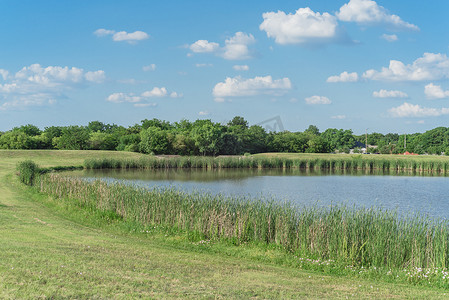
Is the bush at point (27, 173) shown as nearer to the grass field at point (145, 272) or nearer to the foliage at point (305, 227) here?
the foliage at point (305, 227)

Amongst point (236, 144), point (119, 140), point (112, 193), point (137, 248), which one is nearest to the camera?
point (137, 248)

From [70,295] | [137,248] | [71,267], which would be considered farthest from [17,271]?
[137,248]

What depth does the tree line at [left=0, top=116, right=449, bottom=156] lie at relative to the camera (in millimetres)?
74312

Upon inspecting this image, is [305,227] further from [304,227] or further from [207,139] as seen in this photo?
[207,139]

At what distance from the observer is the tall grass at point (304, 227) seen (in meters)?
10.1

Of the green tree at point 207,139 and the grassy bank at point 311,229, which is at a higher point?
the green tree at point 207,139

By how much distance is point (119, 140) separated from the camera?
266 ft

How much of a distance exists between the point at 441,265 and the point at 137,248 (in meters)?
7.42

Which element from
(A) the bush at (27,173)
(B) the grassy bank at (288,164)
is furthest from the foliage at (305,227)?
(B) the grassy bank at (288,164)

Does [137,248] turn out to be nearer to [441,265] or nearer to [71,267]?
[71,267]

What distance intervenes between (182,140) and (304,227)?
6757 centimetres

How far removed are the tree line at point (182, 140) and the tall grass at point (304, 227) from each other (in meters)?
59.0

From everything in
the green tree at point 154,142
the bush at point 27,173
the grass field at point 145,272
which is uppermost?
the green tree at point 154,142

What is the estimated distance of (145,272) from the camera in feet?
25.6
